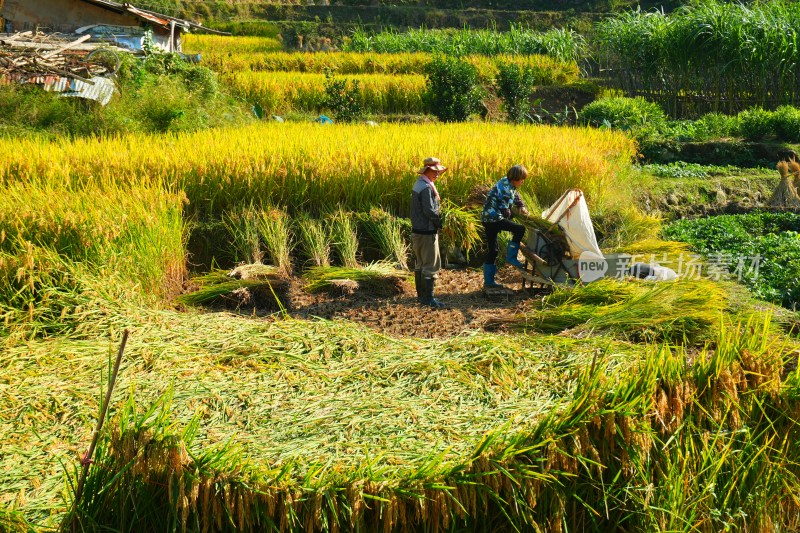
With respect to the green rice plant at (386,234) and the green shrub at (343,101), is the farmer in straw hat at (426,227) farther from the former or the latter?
the green shrub at (343,101)

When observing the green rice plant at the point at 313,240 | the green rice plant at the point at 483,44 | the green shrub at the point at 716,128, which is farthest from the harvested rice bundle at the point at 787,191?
the green rice plant at the point at 483,44

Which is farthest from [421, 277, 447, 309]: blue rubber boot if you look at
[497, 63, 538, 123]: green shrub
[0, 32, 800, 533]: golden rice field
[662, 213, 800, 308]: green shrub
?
[497, 63, 538, 123]: green shrub

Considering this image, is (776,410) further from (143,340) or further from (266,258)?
(266,258)

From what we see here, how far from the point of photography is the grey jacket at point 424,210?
6320 millimetres

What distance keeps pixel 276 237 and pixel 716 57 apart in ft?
40.7

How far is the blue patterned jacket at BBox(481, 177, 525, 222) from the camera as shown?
21.9ft

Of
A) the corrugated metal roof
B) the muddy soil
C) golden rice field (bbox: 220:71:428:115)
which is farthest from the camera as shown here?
golden rice field (bbox: 220:71:428:115)

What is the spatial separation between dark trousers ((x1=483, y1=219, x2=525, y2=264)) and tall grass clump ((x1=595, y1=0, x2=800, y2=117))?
11131 mm

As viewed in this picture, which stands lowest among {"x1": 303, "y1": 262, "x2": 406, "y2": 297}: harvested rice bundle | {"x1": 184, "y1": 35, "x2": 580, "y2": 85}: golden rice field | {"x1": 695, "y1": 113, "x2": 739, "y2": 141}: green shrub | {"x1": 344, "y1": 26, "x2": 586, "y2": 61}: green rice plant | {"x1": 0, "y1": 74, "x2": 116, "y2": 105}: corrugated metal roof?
{"x1": 303, "y1": 262, "x2": 406, "y2": 297}: harvested rice bundle

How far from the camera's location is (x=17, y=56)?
12000mm

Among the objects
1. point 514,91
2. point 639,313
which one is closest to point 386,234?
point 639,313

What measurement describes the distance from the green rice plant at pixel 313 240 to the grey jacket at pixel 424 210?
1.20 meters

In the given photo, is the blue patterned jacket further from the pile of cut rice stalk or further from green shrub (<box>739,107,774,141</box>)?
green shrub (<box>739,107,774,141</box>)

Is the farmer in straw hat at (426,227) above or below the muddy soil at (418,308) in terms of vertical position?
above
